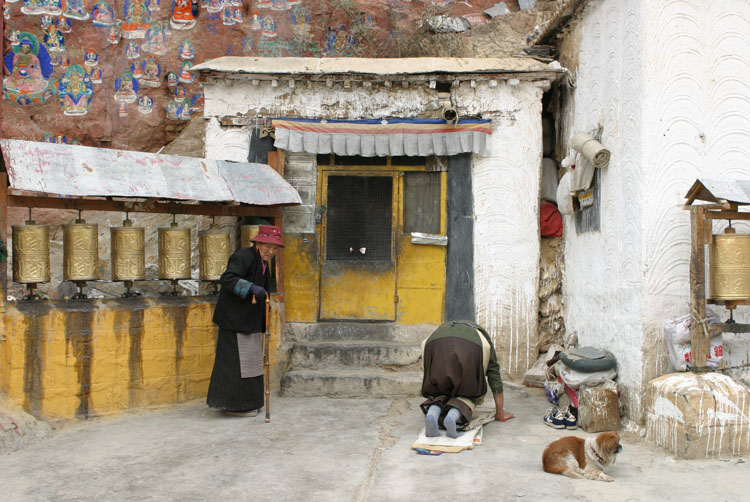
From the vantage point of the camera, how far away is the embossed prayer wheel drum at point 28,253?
5801 mm

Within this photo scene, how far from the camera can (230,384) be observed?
6.16 m

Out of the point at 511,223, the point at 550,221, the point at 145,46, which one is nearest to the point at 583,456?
the point at 511,223

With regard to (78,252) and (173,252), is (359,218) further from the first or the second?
(78,252)

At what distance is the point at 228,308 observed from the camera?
6207 millimetres

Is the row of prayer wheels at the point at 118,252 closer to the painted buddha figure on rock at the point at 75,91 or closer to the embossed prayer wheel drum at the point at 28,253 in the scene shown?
Answer: the embossed prayer wheel drum at the point at 28,253

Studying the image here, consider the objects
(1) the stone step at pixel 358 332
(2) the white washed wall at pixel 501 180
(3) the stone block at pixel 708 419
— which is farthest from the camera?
(1) the stone step at pixel 358 332

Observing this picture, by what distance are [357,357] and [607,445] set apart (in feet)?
11.3

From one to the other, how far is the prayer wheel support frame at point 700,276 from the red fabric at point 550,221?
8.85 feet

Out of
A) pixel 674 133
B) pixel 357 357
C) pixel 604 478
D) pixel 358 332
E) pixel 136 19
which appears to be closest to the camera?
pixel 604 478

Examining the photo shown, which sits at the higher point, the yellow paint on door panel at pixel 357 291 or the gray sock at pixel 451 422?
the yellow paint on door panel at pixel 357 291

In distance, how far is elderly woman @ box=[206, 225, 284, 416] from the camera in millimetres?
6156

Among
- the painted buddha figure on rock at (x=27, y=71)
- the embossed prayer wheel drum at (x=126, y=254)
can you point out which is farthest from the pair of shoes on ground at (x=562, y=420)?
the painted buddha figure on rock at (x=27, y=71)

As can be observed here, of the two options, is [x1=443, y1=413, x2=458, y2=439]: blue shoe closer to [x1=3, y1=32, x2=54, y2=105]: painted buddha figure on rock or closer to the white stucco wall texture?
the white stucco wall texture

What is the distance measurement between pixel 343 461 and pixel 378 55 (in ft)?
31.4
